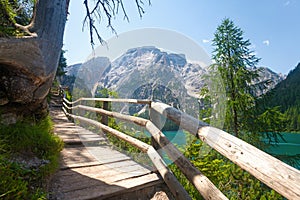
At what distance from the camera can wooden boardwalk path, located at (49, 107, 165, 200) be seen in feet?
6.25

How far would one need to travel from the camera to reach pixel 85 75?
5.70 meters

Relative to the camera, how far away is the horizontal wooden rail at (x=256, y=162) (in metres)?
0.73

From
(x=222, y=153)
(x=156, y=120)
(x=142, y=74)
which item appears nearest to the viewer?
(x=222, y=153)

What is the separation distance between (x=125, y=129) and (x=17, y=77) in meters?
3.64

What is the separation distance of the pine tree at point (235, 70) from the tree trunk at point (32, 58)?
6098mm

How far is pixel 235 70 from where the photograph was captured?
7.29 metres

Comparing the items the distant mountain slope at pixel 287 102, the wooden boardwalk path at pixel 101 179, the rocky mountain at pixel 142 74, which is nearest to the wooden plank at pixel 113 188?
the wooden boardwalk path at pixel 101 179

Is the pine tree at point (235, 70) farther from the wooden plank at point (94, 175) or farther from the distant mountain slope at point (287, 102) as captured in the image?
the wooden plank at point (94, 175)

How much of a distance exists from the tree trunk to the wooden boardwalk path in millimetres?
948

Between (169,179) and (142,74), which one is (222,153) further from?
(142,74)

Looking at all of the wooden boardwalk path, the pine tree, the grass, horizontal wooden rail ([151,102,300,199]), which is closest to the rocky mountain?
the pine tree

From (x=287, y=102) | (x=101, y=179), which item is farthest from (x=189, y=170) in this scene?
(x=287, y=102)

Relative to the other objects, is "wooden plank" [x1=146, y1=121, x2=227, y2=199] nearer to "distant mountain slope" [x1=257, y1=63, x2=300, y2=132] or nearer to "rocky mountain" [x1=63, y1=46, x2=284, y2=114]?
"rocky mountain" [x1=63, y1=46, x2=284, y2=114]

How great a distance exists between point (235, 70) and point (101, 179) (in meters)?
6.68
